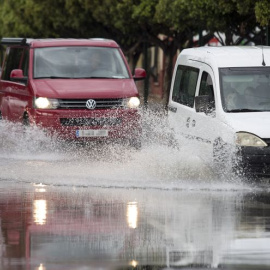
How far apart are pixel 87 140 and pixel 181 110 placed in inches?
110

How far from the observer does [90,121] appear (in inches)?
755

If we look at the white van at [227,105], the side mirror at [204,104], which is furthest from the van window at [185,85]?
the side mirror at [204,104]

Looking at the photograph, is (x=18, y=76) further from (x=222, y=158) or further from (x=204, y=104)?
(x=222, y=158)

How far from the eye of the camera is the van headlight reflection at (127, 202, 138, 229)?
11.0m

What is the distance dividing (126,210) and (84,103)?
23.5 ft

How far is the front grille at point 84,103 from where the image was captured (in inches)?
752

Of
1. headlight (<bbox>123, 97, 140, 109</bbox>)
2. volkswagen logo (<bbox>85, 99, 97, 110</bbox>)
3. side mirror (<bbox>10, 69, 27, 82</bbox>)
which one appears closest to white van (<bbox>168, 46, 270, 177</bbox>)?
headlight (<bbox>123, 97, 140, 109</bbox>)

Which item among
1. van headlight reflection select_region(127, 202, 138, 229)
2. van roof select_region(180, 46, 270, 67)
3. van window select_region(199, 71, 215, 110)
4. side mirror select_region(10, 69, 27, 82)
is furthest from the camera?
side mirror select_region(10, 69, 27, 82)

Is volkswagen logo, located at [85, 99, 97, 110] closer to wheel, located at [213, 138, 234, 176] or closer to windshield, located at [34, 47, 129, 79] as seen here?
windshield, located at [34, 47, 129, 79]

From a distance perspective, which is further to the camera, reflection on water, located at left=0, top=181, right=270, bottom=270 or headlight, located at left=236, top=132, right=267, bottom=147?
headlight, located at left=236, top=132, right=267, bottom=147

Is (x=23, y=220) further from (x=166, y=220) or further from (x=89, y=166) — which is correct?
(x=89, y=166)

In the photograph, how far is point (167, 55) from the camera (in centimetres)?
4156

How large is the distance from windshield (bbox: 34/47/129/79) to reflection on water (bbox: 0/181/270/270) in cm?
583

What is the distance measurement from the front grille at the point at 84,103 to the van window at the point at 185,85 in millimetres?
1890
